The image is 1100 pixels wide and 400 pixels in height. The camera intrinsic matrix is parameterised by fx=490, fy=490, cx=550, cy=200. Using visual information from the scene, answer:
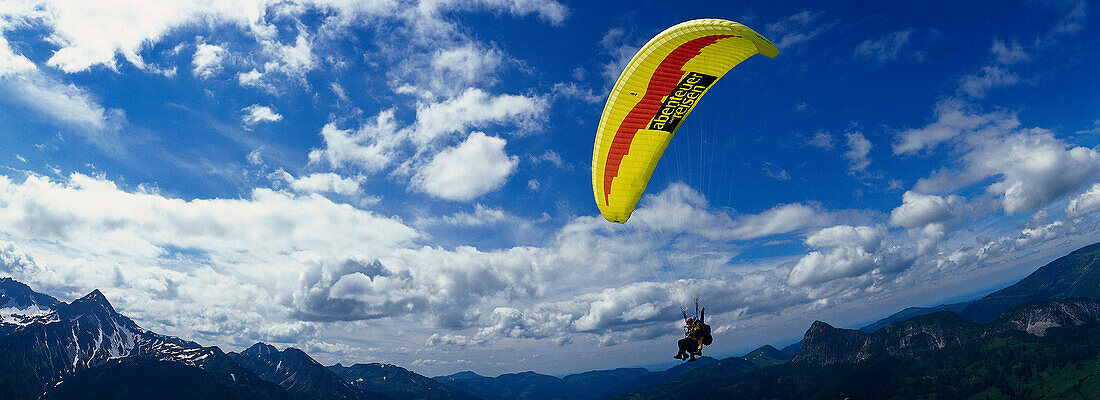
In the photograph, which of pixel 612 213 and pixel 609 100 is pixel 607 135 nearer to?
pixel 609 100

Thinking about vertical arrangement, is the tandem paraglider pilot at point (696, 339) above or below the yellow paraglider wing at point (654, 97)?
below

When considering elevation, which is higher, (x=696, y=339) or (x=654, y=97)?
(x=654, y=97)

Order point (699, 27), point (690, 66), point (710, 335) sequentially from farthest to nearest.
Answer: point (710, 335) → point (690, 66) → point (699, 27)

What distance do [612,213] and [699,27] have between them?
1085 cm

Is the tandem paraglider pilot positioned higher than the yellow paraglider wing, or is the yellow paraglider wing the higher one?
the yellow paraglider wing

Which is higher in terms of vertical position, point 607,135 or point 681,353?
point 607,135

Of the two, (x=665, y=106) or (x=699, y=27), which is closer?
(x=699, y=27)

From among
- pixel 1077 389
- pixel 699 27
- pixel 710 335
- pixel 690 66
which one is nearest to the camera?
pixel 699 27

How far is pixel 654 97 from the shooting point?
2417cm

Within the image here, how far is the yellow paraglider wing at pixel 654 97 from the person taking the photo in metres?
22.1

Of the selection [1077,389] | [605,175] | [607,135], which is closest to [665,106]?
[607,135]

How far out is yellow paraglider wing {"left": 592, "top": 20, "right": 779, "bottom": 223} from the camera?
22141 millimetres

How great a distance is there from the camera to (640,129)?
25078 mm

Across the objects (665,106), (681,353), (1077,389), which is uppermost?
(665,106)
